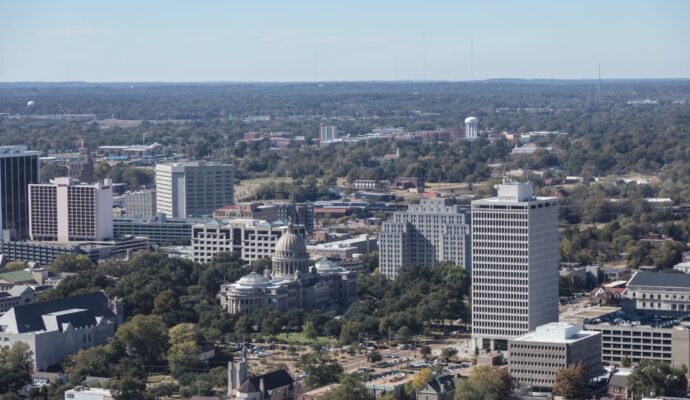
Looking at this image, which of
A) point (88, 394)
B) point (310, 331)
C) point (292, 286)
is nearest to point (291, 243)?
point (292, 286)

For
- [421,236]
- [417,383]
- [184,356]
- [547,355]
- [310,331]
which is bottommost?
[310,331]

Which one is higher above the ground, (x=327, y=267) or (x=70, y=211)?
(x=70, y=211)

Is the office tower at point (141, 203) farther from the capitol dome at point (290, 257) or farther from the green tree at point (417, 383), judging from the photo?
the green tree at point (417, 383)

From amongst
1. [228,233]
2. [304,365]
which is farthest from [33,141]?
[304,365]

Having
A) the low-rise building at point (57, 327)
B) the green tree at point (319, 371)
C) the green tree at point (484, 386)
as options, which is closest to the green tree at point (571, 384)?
the green tree at point (484, 386)

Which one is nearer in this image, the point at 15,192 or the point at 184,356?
the point at 184,356

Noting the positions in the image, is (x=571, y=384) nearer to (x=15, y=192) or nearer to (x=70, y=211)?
(x=70, y=211)
